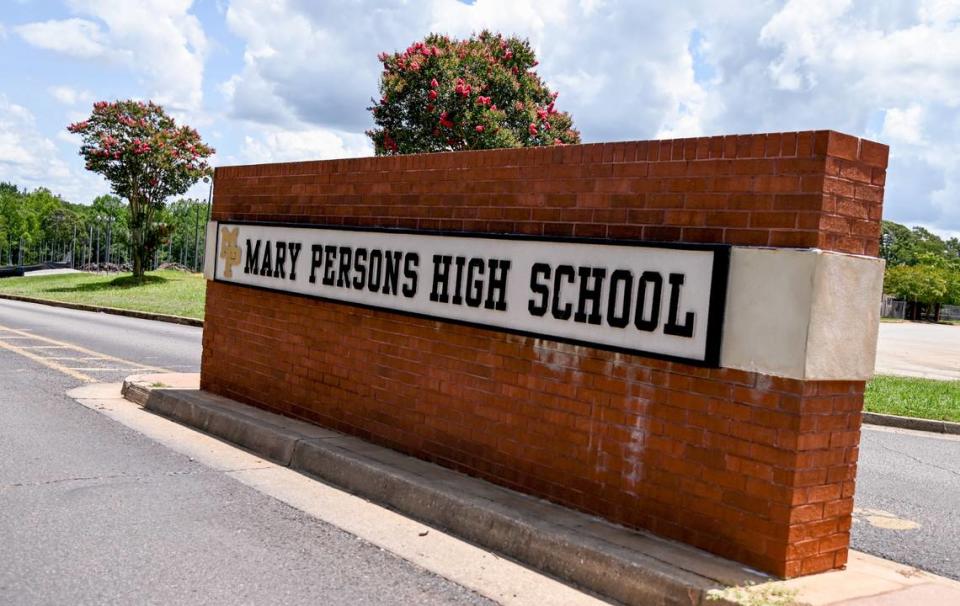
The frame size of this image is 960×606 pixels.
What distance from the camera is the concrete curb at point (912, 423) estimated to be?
11258mm

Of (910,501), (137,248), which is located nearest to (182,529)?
(910,501)

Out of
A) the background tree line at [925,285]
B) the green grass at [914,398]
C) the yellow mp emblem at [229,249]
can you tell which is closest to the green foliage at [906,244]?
the background tree line at [925,285]

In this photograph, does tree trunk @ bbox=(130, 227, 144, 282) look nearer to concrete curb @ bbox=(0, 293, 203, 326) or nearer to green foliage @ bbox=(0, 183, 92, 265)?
concrete curb @ bbox=(0, 293, 203, 326)

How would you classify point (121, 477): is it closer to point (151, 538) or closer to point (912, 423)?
point (151, 538)

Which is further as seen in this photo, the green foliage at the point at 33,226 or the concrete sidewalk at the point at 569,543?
the green foliage at the point at 33,226

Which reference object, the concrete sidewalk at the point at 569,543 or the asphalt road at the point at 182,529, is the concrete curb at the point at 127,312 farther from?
the concrete sidewalk at the point at 569,543

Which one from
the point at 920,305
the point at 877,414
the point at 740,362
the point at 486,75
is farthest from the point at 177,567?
the point at 920,305

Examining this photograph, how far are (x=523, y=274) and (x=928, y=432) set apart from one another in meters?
7.61

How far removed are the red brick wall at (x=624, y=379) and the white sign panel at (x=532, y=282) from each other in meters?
0.13

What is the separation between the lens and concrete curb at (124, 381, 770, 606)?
14.7 ft

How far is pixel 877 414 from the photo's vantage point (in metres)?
11.7

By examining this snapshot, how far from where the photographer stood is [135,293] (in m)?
33.5

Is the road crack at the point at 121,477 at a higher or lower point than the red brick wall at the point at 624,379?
lower

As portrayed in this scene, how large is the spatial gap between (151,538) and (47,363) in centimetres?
832
